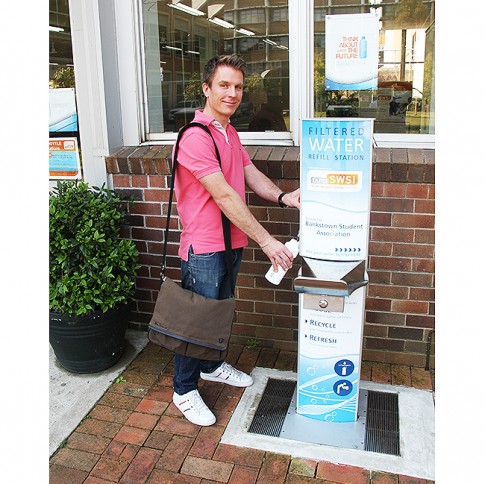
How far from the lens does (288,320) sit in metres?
3.65

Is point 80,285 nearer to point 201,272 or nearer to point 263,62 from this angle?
point 201,272

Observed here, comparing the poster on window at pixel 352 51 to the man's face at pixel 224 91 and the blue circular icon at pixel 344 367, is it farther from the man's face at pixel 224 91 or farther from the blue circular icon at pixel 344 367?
the blue circular icon at pixel 344 367

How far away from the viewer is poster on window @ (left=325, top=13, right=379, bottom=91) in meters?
3.27

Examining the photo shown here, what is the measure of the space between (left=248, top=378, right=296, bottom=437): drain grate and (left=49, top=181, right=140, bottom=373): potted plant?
106 cm

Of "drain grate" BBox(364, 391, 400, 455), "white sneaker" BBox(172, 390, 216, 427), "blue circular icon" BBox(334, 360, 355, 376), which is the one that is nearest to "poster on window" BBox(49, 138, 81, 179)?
"white sneaker" BBox(172, 390, 216, 427)

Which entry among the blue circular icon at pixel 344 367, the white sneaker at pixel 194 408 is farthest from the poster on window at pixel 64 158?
the blue circular icon at pixel 344 367

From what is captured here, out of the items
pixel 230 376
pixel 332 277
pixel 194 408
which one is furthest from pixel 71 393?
pixel 332 277

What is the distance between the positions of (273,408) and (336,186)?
136 cm

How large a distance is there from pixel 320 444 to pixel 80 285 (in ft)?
5.38

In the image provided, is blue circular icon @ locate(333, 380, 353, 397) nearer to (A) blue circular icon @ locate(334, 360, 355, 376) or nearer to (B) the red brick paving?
(A) blue circular icon @ locate(334, 360, 355, 376)

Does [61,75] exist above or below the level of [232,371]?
above

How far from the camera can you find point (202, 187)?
8.86ft

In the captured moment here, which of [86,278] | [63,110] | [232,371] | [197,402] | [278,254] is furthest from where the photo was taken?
[63,110]

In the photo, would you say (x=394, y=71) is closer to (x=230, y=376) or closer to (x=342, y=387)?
(x=342, y=387)
